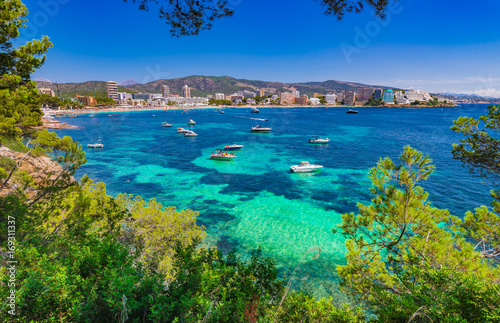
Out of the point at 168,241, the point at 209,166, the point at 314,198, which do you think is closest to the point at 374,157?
the point at 314,198

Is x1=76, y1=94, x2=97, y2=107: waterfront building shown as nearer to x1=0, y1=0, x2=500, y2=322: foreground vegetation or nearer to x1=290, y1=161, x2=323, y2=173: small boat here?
x1=290, y1=161, x2=323, y2=173: small boat

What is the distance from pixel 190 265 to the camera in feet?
23.8

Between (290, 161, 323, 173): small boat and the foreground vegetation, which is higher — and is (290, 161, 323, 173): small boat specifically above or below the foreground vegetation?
below

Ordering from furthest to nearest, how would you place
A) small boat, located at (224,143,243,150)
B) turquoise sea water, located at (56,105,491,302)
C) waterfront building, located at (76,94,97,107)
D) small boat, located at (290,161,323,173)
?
1. waterfront building, located at (76,94,97,107)
2. small boat, located at (224,143,243,150)
3. small boat, located at (290,161,323,173)
4. turquoise sea water, located at (56,105,491,302)

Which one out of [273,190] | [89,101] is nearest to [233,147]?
[273,190]

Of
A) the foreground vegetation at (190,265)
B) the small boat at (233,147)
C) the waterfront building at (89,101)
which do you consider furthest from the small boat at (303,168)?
the waterfront building at (89,101)

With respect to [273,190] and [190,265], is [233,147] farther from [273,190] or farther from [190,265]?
[190,265]

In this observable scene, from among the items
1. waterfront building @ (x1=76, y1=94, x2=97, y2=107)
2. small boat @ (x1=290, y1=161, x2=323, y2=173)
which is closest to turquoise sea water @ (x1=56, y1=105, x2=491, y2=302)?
small boat @ (x1=290, y1=161, x2=323, y2=173)

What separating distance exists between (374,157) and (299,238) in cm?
3419

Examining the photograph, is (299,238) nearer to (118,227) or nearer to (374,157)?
(118,227)


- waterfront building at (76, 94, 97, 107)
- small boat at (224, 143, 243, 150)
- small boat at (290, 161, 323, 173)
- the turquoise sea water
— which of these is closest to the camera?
the turquoise sea water

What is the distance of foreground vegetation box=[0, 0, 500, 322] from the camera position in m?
4.97

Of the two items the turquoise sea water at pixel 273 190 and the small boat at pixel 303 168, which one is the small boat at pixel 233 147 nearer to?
the turquoise sea water at pixel 273 190

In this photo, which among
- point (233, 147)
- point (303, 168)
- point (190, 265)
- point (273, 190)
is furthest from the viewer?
point (233, 147)
